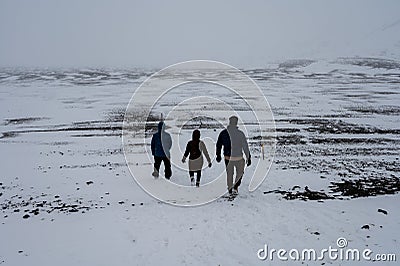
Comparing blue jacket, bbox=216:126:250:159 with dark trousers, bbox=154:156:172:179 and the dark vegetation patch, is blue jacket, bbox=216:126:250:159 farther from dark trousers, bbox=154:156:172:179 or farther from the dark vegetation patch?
the dark vegetation patch

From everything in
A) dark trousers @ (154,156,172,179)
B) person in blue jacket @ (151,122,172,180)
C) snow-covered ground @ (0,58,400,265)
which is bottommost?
snow-covered ground @ (0,58,400,265)

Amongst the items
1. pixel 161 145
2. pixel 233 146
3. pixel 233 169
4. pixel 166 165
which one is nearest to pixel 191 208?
pixel 233 169

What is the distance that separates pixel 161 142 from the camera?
1092 centimetres

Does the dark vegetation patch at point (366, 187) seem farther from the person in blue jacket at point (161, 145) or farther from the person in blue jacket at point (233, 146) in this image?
the person in blue jacket at point (161, 145)

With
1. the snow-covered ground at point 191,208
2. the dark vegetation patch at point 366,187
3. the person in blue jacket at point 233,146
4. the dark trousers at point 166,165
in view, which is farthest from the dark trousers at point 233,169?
the dark vegetation patch at point 366,187

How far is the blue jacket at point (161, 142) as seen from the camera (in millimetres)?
10914

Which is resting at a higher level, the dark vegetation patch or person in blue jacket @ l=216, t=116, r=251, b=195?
person in blue jacket @ l=216, t=116, r=251, b=195

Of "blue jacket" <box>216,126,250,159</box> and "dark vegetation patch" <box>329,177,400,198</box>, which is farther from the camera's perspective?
"dark vegetation patch" <box>329,177,400,198</box>

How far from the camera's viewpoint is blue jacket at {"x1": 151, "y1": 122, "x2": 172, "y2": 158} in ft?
35.8

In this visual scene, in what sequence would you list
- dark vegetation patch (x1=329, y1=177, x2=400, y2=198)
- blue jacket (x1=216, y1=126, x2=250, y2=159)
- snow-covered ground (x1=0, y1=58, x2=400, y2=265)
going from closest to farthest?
snow-covered ground (x1=0, y1=58, x2=400, y2=265) < blue jacket (x1=216, y1=126, x2=250, y2=159) < dark vegetation patch (x1=329, y1=177, x2=400, y2=198)

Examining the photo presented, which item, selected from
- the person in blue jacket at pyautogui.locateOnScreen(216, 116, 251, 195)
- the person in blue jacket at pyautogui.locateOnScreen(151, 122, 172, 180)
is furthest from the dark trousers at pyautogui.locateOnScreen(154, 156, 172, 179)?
the person in blue jacket at pyautogui.locateOnScreen(216, 116, 251, 195)

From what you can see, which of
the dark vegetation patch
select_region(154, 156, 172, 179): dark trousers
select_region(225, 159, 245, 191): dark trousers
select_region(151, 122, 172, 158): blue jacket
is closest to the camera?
select_region(225, 159, 245, 191): dark trousers

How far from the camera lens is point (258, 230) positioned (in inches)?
303

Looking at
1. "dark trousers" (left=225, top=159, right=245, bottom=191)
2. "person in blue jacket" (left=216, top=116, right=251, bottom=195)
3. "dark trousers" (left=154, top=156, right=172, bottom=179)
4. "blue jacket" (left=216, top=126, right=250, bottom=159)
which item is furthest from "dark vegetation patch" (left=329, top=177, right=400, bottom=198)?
"dark trousers" (left=154, top=156, right=172, bottom=179)
